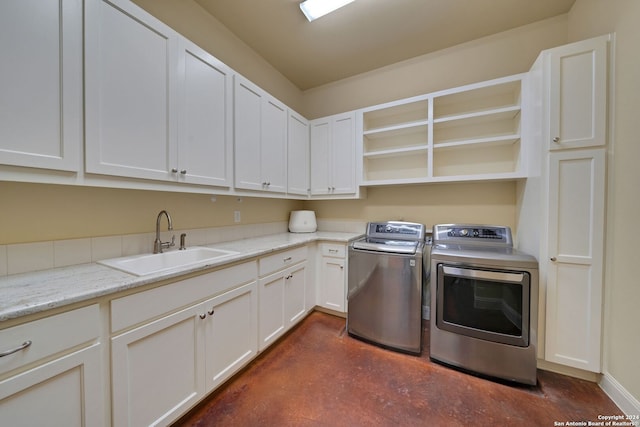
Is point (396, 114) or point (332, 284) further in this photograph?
point (396, 114)

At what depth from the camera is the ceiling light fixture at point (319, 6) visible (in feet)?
6.12

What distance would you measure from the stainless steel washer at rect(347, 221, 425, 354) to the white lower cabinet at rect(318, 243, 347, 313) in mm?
240

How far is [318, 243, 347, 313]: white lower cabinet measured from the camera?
2.48m

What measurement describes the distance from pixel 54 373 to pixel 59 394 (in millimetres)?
→ 95

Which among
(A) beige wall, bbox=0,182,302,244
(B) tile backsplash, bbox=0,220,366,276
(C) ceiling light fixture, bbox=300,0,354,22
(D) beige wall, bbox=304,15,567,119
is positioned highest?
(C) ceiling light fixture, bbox=300,0,354,22

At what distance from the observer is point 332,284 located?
8.32ft

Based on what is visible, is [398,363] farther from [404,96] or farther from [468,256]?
[404,96]

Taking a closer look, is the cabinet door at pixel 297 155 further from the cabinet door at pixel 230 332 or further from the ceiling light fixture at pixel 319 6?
the cabinet door at pixel 230 332

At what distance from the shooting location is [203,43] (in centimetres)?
204

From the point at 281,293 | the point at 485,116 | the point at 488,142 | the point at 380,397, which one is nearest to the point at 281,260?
the point at 281,293

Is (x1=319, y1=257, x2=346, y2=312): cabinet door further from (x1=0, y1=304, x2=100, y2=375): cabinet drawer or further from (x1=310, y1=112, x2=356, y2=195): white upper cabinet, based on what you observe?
(x1=0, y1=304, x2=100, y2=375): cabinet drawer

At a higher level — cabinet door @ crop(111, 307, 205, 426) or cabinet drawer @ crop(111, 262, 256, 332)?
cabinet drawer @ crop(111, 262, 256, 332)

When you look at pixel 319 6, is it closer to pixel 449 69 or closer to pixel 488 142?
pixel 449 69

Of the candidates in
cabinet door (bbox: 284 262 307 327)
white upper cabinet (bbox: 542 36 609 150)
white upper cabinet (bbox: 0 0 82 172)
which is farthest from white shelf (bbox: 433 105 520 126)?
white upper cabinet (bbox: 0 0 82 172)
